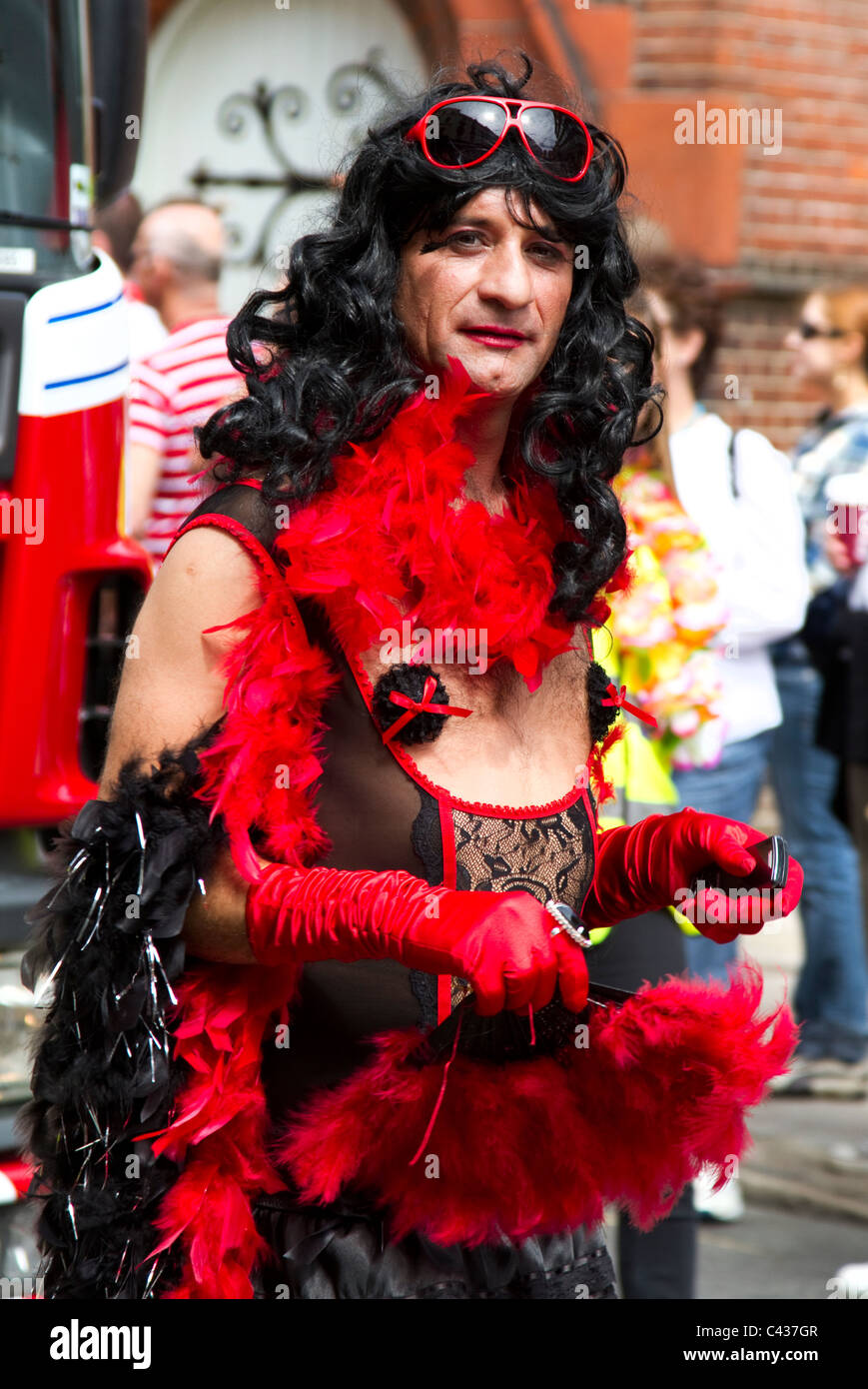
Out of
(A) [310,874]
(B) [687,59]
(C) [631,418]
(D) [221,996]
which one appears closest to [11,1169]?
(D) [221,996]

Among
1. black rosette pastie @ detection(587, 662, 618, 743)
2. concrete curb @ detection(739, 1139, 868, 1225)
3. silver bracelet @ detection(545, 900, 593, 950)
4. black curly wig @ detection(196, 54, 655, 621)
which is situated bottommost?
concrete curb @ detection(739, 1139, 868, 1225)

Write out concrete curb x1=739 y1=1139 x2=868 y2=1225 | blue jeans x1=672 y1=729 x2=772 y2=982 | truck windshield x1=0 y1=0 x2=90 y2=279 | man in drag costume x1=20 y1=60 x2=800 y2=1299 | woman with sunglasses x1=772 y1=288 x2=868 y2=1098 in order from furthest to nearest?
1. woman with sunglasses x1=772 y1=288 x2=868 y2=1098
2. blue jeans x1=672 y1=729 x2=772 y2=982
3. concrete curb x1=739 y1=1139 x2=868 y2=1225
4. truck windshield x1=0 y1=0 x2=90 y2=279
5. man in drag costume x1=20 y1=60 x2=800 y2=1299

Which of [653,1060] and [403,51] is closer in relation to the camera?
[653,1060]

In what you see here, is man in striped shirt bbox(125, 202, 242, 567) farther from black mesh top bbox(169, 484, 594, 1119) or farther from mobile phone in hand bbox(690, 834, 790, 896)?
mobile phone in hand bbox(690, 834, 790, 896)

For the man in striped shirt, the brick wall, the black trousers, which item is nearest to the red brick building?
the brick wall

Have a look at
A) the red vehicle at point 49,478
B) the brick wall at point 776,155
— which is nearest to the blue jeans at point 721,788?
the red vehicle at point 49,478

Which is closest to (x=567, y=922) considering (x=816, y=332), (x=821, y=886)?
(x=821, y=886)

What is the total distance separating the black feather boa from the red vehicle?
1.14 metres

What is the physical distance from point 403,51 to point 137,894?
7.16 metres

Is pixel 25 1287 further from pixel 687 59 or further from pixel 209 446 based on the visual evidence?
pixel 687 59

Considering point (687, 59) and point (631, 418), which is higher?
point (687, 59)

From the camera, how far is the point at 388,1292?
69.7 inches

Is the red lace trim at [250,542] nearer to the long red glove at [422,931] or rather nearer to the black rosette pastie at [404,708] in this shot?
the black rosette pastie at [404,708]

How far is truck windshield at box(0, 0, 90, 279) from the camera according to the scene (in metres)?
3.18
